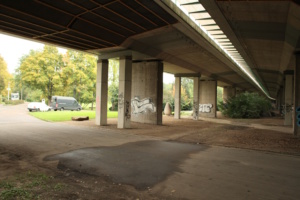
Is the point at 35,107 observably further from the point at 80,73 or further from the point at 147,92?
the point at 147,92

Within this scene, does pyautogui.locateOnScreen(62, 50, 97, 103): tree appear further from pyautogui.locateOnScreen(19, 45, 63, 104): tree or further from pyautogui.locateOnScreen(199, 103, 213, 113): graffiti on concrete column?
pyautogui.locateOnScreen(199, 103, 213, 113): graffiti on concrete column

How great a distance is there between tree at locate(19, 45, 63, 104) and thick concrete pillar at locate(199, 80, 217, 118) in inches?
1076

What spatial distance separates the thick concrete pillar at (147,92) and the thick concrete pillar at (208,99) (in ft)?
58.3

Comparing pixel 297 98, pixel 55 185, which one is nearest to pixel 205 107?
pixel 297 98

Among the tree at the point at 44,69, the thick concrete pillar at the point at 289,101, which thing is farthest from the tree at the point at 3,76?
the thick concrete pillar at the point at 289,101

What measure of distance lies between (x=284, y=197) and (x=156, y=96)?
56.2 feet

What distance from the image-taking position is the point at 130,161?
829 centimetres

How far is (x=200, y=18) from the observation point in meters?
12.8

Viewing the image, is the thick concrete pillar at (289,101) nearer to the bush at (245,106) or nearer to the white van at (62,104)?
the bush at (245,106)

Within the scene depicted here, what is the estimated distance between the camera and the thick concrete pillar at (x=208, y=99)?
38.0m

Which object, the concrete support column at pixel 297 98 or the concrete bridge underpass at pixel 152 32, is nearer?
the concrete bridge underpass at pixel 152 32

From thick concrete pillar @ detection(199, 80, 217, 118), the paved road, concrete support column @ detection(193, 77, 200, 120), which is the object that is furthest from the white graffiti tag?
the paved road

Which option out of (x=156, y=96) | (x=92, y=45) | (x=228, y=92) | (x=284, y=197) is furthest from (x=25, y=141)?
(x=228, y=92)

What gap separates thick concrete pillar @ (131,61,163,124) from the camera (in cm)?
2223
